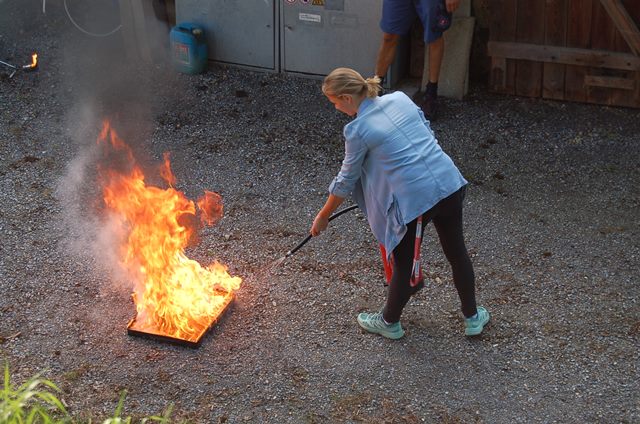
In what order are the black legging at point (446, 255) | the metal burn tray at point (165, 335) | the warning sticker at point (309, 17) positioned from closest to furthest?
1. the black legging at point (446, 255)
2. the metal burn tray at point (165, 335)
3. the warning sticker at point (309, 17)

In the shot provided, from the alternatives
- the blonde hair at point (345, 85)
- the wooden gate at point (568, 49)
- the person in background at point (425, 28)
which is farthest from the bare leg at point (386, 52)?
the blonde hair at point (345, 85)

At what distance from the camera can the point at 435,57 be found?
7598mm

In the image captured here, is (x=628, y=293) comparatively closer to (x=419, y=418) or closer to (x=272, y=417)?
(x=419, y=418)

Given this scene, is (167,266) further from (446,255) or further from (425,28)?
(425,28)

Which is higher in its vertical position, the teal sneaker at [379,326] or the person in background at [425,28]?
the person in background at [425,28]

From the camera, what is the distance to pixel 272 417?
4418mm

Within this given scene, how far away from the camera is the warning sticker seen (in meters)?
8.19

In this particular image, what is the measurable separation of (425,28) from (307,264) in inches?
111

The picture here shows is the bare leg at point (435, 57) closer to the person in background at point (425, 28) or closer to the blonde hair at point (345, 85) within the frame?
the person in background at point (425, 28)

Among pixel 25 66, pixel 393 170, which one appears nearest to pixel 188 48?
pixel 25 66

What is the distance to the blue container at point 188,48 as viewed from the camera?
8445mm

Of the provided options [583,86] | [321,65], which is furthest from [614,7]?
[321,65]

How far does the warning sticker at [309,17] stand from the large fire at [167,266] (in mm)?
2600

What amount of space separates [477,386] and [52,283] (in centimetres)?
284
